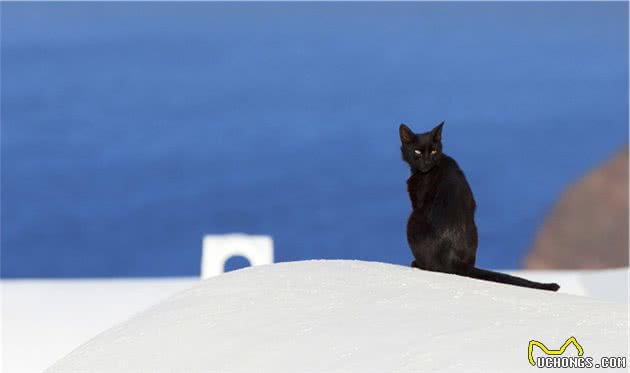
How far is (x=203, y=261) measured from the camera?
370 cm

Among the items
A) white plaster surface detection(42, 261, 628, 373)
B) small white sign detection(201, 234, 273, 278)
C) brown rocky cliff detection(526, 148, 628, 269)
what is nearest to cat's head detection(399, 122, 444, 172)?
white plaster surface detection(42, 261, 628, 373)

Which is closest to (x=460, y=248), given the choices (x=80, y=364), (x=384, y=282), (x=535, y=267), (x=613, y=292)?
(x=384, y=282)

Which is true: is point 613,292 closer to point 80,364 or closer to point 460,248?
point 460,248

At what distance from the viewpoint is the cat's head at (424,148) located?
2141 millimetres

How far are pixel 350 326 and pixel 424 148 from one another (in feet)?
1.65

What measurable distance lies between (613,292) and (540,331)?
5.00ft

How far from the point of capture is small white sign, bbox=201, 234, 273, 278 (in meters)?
3.65

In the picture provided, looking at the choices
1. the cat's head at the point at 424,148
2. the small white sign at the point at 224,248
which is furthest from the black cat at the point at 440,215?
the small white sign at the point at 224,248

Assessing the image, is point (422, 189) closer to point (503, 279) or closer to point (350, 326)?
point (503, 279)

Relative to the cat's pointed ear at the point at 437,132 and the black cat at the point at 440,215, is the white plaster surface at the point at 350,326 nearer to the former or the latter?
the black cat at the point at 440,215

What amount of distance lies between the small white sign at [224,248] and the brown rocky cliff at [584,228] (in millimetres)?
2856

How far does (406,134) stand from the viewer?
2.18 metres

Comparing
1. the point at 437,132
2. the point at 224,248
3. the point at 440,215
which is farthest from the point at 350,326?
the point at 224,248

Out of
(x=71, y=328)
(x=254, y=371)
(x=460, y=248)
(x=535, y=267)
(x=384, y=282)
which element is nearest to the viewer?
(x=254, y=371)
